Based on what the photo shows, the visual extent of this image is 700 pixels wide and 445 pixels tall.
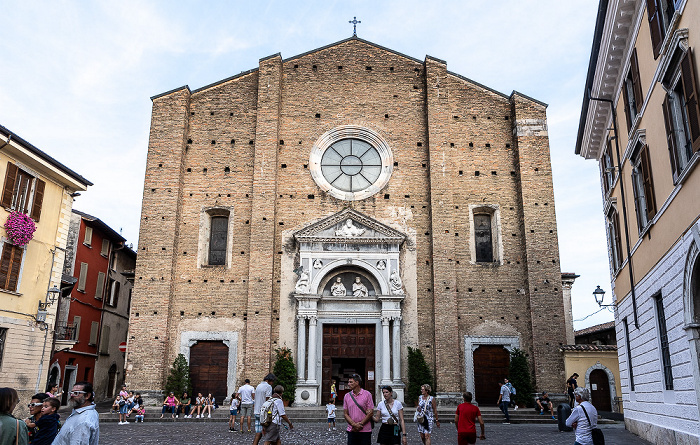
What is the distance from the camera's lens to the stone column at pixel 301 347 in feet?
66.0

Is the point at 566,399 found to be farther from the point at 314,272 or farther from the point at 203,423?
the point at 203,423

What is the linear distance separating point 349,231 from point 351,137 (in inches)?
154

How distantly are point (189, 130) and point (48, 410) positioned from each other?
59.1ft

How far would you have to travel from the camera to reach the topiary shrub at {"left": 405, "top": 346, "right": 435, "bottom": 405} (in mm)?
19672

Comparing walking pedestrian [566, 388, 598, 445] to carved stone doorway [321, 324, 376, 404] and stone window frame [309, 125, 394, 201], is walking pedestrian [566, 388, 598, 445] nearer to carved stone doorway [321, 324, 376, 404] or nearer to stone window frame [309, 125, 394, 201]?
carved stone doorway [321, 324, 376, 404]

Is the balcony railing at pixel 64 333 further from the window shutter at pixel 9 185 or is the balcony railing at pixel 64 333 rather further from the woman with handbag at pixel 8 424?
the woman with handbag at pixel 8 424

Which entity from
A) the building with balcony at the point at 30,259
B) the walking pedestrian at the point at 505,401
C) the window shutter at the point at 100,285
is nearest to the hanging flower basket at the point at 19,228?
the building with balcony at the point at 30,259

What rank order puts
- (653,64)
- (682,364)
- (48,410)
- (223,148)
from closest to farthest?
(48,410) < (682,364) < (653,64) < (223,148)

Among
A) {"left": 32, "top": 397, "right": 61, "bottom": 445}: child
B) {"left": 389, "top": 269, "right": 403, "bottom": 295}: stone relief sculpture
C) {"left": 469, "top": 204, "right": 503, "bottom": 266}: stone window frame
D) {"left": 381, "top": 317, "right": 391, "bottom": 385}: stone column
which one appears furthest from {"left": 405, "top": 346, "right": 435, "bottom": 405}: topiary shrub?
{"left": 32, "top": 397, "right": 61, "bottom": 445}: child

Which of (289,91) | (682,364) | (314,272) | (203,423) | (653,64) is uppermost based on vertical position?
(289,91)

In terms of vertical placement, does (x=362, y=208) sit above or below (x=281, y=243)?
above

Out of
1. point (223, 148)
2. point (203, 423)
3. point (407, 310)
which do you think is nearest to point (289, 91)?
point (223, 148)

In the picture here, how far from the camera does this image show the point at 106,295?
30.2 m

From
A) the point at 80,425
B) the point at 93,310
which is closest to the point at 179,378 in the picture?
the point at 93,310
